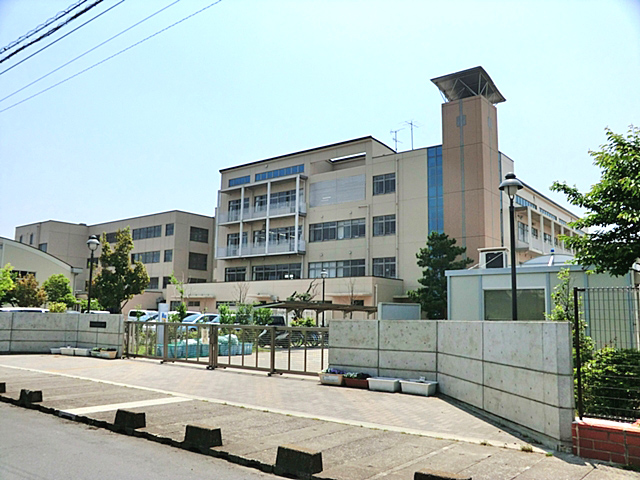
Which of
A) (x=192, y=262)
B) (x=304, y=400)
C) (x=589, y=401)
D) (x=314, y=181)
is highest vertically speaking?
(x=314, y=181)

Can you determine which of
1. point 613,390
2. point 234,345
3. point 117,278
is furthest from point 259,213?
point 613,390

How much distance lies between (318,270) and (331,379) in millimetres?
39206

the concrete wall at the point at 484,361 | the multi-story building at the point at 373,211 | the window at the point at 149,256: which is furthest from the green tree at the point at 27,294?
the concrete wall at the point at 484,361

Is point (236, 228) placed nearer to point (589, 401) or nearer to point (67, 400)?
point (67, 400)

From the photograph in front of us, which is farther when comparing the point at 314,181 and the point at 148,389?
the point at 314,181

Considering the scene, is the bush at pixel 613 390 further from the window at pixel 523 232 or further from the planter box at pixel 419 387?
the window at pixel 523 232

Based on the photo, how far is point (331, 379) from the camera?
14930 mm

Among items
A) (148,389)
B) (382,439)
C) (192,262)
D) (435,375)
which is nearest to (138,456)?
(382,439)

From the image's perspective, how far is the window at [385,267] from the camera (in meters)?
49.2

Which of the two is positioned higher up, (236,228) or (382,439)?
(236,228)

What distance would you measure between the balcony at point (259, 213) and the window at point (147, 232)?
11.2m

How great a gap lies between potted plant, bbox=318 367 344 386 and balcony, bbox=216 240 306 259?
130 ft

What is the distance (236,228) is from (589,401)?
186ft

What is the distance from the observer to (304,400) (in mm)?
12352
